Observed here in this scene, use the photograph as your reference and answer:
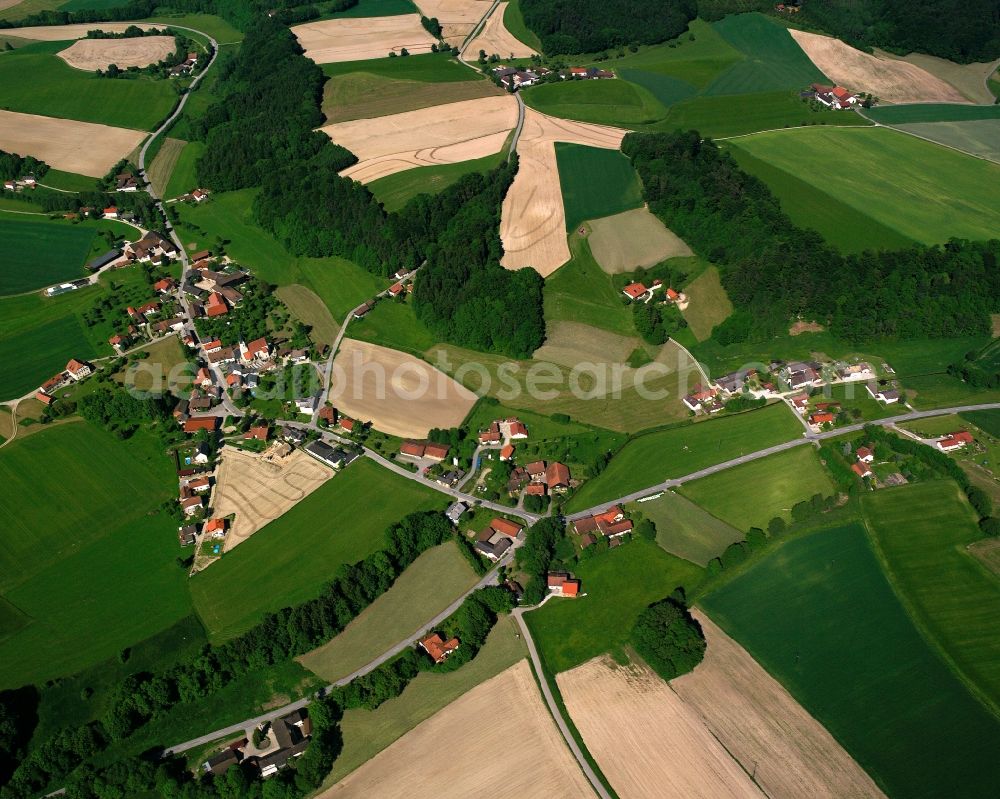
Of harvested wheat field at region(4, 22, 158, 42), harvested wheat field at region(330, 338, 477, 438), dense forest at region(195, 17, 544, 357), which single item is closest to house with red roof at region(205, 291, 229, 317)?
dense forest at region(195, 17, 544, 357)

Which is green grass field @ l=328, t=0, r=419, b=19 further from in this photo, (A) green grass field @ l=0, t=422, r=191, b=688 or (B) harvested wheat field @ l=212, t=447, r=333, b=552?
(B) harvested wheat field @ l=212, t=447, r=333, b=552

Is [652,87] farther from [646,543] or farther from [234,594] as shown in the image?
[234,594]

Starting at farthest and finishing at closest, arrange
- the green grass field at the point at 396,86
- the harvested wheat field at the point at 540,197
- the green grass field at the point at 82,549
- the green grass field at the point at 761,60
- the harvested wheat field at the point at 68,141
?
the green grass field at the point at 761,60, the green grass field at the point at 396,86, the harvested wheat field at the point at 68,141, the harvested wheat field at the point at 540,197, the green grass field at the point at 82,549

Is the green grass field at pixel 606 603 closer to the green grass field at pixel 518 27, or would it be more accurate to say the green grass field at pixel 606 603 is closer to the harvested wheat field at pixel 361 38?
the green grass field at pixel 518 27

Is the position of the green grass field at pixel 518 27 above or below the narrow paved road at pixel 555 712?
above

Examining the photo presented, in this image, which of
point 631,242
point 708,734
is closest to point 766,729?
point 708,734

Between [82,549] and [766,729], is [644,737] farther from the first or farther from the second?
[82,549]

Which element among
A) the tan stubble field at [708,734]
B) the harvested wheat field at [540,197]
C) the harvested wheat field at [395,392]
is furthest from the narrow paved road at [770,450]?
the harvested wheat field at [540,197]
